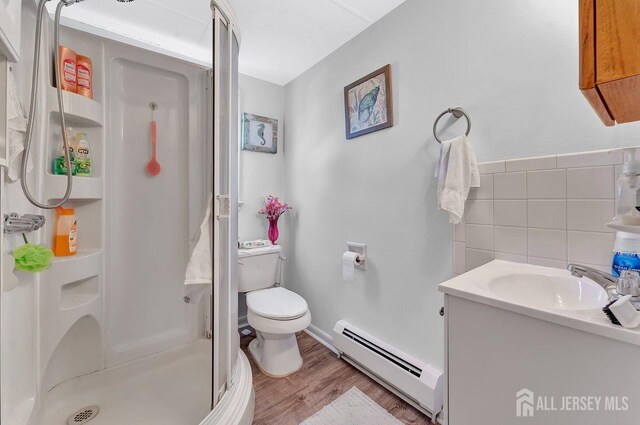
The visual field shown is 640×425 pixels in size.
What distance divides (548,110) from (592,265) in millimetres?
588

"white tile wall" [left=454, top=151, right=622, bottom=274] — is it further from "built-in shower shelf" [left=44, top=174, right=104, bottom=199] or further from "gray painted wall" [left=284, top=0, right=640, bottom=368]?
"built-in shower shelf" [left=44, top=174, right=104, bottom=199]

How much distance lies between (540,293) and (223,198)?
129cm

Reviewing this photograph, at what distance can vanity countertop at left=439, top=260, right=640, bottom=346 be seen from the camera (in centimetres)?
56

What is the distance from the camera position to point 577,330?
0.56 meters

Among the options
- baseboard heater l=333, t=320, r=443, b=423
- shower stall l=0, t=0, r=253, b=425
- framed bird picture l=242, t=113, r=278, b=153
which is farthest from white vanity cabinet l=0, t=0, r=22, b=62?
baseboard heater l=333, t=320, r=443, b=423

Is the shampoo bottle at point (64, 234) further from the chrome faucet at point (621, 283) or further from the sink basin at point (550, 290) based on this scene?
the chrome faucet at point (621, 283)

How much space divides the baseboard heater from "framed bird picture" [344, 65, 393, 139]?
4.45 feet

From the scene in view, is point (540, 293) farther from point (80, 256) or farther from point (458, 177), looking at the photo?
point (80, 256)

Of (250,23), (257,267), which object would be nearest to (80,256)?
(257,267)

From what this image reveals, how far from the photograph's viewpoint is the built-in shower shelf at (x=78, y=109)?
1.22 m

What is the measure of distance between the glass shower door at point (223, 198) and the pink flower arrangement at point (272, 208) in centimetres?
91

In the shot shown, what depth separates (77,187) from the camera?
4.30 ft

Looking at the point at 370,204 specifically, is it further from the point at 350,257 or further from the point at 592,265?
the point at 592,265

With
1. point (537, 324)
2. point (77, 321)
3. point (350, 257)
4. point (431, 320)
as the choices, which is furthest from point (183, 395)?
point (537, 324)
